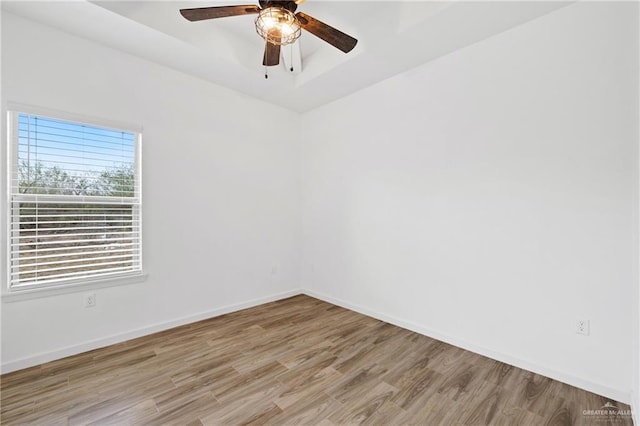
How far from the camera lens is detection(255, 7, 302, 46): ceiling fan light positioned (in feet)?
6.36

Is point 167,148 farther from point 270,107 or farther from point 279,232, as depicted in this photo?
point 279,232

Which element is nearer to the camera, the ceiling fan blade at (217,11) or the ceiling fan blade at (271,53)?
the ceiling fan blade at (217,11)

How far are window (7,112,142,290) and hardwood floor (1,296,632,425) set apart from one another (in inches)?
30.2

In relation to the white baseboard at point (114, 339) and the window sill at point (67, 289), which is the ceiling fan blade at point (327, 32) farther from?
the white baseboard at point (114, 339)

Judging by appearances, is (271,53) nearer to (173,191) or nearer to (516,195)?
(173,191)

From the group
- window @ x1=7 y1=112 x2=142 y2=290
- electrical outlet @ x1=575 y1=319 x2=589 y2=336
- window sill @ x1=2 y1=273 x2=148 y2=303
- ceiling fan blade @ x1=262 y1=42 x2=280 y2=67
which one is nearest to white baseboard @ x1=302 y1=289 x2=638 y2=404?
electrical outlet @ x1=575 y1=319 x2=589 y2=336

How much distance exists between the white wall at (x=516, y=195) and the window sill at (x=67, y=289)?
7.92ft

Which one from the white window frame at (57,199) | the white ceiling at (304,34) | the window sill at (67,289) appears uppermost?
the white ceiling at (304,34)

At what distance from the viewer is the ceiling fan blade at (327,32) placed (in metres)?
2.01

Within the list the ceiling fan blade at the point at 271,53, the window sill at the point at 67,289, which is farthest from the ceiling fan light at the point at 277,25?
the window sill at the point at 67,289

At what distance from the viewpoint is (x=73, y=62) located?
2.54 metres

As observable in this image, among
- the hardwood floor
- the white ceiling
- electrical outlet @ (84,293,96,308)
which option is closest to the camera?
the hardwood floor

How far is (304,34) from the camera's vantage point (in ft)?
9.87

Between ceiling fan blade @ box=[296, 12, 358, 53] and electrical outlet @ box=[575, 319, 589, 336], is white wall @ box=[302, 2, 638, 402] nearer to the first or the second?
electrical outlet @ box=[575, 319, 589, 336]
